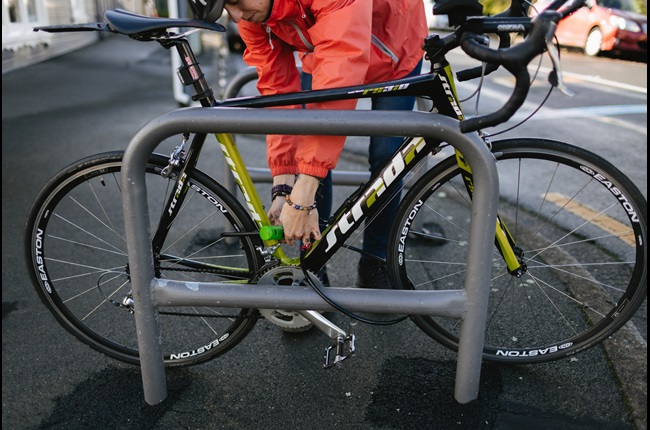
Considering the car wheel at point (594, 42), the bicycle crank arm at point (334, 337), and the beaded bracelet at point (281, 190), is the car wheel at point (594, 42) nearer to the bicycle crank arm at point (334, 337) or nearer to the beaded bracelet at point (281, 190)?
the beaded bracelet at point (281, 190)

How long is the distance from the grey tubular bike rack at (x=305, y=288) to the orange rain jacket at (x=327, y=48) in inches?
6.1

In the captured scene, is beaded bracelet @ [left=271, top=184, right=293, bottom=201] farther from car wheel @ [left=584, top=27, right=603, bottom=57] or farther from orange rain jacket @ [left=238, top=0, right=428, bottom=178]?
car wheel @ [left=584, top=27, right=603, bottom=57]

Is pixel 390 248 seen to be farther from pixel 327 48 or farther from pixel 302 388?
pixel 327 48

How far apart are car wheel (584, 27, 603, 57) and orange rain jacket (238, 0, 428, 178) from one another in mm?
12613

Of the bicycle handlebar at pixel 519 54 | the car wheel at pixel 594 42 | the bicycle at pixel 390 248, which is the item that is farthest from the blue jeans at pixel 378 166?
the car wheel at pixel 594 42

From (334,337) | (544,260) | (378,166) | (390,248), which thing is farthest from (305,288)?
(544,260)

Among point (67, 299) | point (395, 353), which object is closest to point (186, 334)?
point (67, 299)

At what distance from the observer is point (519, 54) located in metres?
1.63

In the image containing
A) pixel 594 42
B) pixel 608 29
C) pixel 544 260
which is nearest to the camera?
pixel 544 260

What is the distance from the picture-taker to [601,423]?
7.22 feet

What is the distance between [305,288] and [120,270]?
1.07m

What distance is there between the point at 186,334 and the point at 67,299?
724mm

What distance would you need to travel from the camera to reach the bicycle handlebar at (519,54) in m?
1.59

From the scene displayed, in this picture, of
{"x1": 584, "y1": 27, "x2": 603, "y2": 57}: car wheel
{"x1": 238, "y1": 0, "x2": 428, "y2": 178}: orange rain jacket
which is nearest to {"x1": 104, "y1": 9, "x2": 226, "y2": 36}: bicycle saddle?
{"x1": 238, "y1": 0, "x2": 428, "y2": 178}: orange rain jacket
